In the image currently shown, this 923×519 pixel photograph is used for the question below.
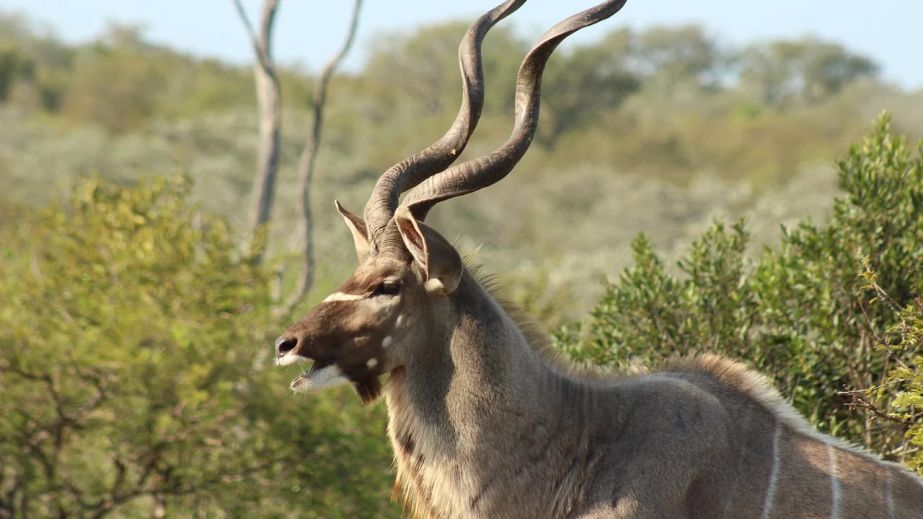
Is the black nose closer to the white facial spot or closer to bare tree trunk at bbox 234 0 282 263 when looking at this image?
the white facial spot

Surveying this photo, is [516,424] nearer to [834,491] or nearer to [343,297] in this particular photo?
[343,297]

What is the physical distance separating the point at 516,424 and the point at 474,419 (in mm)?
138

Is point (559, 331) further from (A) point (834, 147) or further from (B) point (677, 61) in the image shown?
(B) point (677, 61)

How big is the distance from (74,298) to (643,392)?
5145 mm

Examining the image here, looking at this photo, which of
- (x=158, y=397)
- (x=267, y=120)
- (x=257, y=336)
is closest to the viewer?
(x=158, y=397)

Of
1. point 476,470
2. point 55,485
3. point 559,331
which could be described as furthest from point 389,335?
point 55,485

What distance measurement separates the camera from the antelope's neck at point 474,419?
429 cm

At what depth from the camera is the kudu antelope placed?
423cm

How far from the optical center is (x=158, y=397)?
816 centimetres

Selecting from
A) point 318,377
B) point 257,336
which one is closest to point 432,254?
point 318,377

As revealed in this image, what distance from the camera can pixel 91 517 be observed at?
8.45 m

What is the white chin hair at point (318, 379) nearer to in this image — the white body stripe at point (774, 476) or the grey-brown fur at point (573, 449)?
the grey-brown fur at point (573, 449)

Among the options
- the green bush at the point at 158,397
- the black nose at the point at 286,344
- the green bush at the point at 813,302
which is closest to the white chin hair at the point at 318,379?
the black nose at the point at 286,344

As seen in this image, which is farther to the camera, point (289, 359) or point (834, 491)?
point (834, 491)
